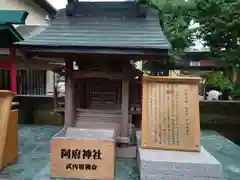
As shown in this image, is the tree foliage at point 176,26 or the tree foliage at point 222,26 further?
the tree foliage at point 176,26

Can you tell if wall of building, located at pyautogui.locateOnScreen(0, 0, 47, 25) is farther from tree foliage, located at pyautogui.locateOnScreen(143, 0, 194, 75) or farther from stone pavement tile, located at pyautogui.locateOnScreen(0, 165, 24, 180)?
stone pavement tile, located at pyautogui.locateOnScreen(0, 165, 24, 180)

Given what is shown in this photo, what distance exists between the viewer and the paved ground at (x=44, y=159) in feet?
15.4

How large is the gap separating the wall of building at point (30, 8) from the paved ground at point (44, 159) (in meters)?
5.57

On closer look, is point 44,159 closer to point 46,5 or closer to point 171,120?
point 171,120

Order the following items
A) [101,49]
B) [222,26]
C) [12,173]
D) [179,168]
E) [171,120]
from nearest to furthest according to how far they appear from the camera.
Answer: [179,168]
[12,173]
[101,49]
[171,120]
[222,26]

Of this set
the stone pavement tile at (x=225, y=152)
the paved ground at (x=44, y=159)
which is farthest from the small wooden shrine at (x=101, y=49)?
the stone pavement tile at (x=225, y=152)

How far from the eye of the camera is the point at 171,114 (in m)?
5.02

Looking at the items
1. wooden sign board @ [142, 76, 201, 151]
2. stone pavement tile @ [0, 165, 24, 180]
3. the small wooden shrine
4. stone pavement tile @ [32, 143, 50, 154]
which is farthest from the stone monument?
stone pavement tile @ [32, 143, 50, 154]

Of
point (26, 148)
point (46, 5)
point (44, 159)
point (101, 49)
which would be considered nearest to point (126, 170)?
point (44, 159)

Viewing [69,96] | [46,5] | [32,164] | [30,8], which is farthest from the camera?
[46,5]

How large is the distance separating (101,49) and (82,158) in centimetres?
213

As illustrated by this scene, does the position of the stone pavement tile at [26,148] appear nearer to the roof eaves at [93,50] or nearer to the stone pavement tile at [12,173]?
the stone pavement tile at [12,173]

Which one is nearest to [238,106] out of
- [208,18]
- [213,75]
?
[213,75]

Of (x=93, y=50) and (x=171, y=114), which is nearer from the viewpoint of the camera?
(x=93, y=50)
